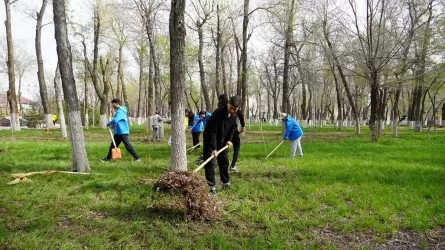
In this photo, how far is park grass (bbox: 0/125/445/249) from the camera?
4.26 meters

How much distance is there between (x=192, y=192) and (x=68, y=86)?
4367mm

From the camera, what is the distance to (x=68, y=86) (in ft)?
24.9

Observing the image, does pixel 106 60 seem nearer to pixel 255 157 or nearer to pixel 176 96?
pixel 255 157

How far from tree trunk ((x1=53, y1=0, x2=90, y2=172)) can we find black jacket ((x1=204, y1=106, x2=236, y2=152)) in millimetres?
3214

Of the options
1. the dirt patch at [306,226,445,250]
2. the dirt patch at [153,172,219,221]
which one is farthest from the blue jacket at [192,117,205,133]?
the dirt patch at [306,226,445,250]

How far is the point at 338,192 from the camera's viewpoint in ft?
22.0

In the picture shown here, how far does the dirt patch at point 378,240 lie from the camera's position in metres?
4.35

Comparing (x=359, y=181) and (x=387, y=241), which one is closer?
(x=387, y=241)

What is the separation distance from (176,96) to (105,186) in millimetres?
2160

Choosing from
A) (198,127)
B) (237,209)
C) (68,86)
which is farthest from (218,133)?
(198,127)

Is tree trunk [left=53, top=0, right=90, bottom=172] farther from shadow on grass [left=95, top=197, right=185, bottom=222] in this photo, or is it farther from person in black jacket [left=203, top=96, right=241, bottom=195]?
person in black jacket [left=203, top=96, right=241, bottom=195]

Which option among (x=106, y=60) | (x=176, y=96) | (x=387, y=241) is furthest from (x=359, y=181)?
(x=106, y=60)

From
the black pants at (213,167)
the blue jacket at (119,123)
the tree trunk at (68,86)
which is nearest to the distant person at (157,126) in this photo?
the blue jacket at (119,123)

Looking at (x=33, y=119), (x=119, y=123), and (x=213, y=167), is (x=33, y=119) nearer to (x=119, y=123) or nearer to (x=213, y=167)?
(x=119, y=123)
